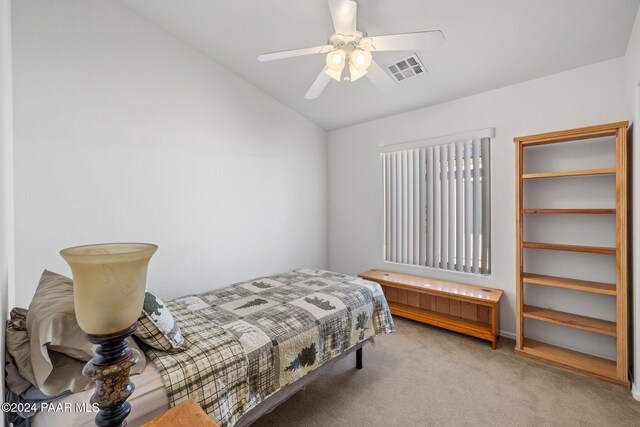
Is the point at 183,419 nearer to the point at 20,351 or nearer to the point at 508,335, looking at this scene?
the point at 20,351

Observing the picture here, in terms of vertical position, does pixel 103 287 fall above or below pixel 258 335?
above

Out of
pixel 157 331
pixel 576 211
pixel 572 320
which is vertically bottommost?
pixel 572 320

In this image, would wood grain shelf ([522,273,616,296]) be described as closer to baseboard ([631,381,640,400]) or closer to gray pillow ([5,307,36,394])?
baseboard ([631,381,640,400])

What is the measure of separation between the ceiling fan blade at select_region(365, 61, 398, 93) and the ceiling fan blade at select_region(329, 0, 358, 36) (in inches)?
11.4

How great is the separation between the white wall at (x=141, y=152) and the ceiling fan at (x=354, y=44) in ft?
4.52

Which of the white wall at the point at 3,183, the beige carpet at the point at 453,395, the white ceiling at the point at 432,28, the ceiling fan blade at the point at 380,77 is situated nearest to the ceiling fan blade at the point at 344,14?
the ceiling fan blade at the point at 380,77

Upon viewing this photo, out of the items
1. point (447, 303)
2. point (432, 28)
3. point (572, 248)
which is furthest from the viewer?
point (447, 303)

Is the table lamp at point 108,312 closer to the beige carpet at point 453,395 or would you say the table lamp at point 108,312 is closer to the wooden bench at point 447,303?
the beige carpet at point 453,395

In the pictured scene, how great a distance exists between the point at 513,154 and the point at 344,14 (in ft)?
7.19

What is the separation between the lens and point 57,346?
3.51 feet

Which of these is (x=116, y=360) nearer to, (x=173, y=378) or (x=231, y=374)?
(x=173, y=378)

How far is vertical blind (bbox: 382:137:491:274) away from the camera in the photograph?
296 centimetres

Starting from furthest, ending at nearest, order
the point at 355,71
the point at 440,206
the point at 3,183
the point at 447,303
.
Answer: the point at 440,206, the point at 447,303, the point at 355,71, the point at 3,183

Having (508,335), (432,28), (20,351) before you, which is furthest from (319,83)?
(508,335)
